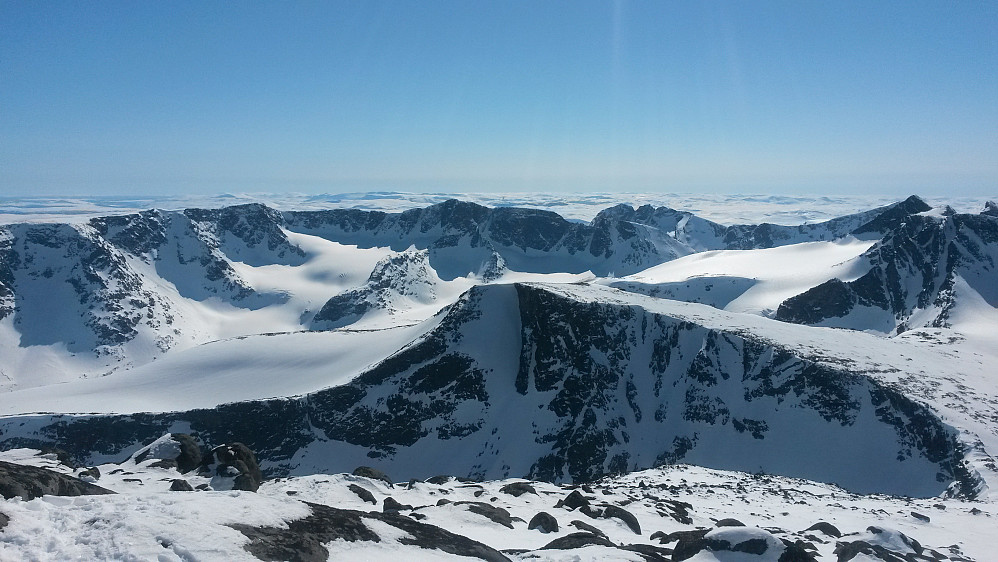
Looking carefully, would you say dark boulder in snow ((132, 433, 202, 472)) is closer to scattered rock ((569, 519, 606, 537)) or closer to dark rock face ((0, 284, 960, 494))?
scattered rock ((569, 519, 606, 537))

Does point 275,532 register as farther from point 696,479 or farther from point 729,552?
point 696,479

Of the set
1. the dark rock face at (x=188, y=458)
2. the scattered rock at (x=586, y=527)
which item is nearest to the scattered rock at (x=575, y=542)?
the scattered rock at (x=586, y=527)

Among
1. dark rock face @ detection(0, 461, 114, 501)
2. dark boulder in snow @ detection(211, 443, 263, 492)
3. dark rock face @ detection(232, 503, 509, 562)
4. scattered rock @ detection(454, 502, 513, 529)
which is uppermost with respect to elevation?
dark rock face @ detection(0, 461, 114, 501)

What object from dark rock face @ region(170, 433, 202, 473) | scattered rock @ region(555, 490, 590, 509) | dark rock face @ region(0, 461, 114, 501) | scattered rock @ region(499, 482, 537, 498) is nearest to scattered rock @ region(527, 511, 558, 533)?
scattered rock @ region(555, 490, 590, 509)

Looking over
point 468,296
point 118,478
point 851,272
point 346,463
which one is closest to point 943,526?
point 118,478

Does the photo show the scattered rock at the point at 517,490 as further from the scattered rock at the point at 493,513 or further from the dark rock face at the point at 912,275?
the dark rock face at the point at 912,275
